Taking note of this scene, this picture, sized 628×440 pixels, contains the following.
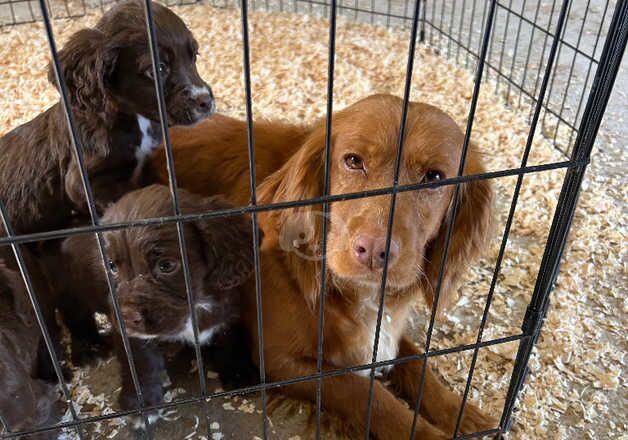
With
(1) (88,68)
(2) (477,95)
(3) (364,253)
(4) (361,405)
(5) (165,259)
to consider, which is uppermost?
(2) (477,95)

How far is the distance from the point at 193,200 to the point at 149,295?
0.95 ft

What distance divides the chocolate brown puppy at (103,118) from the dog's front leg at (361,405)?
903 millimetres

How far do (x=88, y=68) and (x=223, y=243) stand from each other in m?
0.77

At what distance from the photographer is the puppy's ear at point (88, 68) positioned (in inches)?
75.5

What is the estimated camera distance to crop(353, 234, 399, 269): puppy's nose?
1434mm

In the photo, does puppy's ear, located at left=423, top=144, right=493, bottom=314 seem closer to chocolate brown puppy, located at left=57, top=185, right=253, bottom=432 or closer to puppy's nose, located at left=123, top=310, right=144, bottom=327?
chocolate brown puppy, located at left=57, top=185, right=253, bottom=432

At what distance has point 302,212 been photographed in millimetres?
1748

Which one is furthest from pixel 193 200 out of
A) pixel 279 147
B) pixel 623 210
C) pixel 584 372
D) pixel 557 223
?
pixel 623 210

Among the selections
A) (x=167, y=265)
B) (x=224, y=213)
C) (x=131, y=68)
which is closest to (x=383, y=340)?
(x=167, y=265)

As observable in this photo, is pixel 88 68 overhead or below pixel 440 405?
overhead

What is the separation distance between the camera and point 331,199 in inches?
49.3

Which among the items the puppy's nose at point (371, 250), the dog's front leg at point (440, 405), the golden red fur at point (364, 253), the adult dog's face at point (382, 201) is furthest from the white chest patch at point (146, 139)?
the dog's front leg at point (440, 405)

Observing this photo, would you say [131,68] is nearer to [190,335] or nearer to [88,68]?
[88,68]

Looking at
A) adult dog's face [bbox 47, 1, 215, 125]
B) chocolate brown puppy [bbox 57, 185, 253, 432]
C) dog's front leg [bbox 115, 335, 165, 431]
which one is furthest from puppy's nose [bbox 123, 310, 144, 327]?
adult dog's face [bbox 47, 1, 215, 125]
